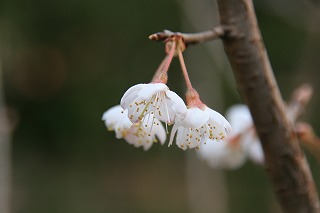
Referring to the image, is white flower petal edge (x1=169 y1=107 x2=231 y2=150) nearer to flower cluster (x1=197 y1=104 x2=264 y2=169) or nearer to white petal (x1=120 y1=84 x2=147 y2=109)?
white petal (x1=120 y1=84 x2=147 y2=109)

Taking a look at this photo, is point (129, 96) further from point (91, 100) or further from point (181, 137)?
point (91, 100)

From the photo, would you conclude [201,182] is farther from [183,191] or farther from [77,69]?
[77,69]

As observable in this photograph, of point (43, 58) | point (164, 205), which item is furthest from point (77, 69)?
point (164, 205)

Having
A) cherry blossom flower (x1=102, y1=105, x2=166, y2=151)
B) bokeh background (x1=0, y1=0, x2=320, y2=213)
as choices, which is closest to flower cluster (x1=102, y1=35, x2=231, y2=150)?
cherry blossom flower (x1=102, y1=105, x2=166, y2=151)

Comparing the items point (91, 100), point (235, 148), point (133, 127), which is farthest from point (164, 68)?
point (91, 100)

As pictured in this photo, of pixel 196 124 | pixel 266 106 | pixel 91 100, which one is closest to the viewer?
pixel 196 124

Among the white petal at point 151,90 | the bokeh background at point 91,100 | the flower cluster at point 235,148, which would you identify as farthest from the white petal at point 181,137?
the bokeh background at point 91,100

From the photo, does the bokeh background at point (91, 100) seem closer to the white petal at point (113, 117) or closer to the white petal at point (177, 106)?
the white petal at point (113, 117)
